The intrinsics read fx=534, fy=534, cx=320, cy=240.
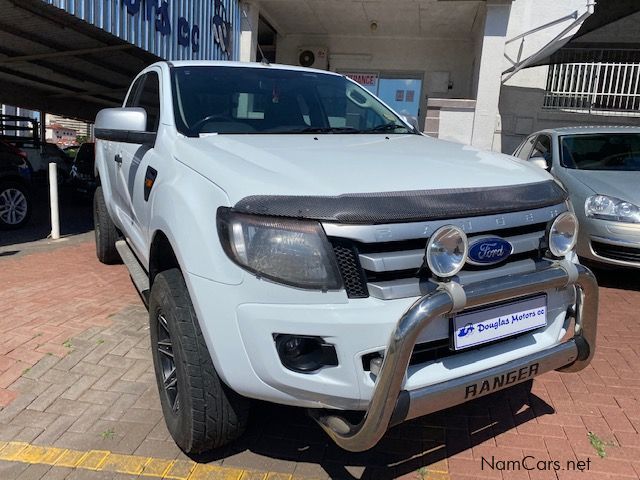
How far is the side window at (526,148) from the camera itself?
6768mm

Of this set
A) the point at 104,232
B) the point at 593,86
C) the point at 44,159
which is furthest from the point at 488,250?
the point at 44,159

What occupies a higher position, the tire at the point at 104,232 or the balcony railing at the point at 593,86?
the balcony railing at the point at 593,86

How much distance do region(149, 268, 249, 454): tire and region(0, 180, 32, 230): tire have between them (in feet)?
21.6

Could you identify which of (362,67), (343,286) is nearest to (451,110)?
(362,67)

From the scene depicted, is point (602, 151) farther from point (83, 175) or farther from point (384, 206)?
point (83, 175)

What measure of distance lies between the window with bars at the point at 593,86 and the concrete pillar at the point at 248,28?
642 centimetres

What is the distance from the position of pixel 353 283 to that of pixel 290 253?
255 millimetres

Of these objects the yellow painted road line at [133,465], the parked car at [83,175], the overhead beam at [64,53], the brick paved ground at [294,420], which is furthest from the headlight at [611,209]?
the parked car at [83,175]

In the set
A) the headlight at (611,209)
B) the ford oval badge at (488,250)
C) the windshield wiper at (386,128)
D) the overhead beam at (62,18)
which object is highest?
the overhead beam at (62,18)

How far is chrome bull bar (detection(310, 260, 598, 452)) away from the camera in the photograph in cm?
184

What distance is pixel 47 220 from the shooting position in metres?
9.33

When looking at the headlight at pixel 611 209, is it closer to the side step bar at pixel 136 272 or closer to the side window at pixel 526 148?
the side window at pixel 526 148

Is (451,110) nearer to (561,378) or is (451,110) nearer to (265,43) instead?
(265,43)

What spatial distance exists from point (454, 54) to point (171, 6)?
6.11 m
